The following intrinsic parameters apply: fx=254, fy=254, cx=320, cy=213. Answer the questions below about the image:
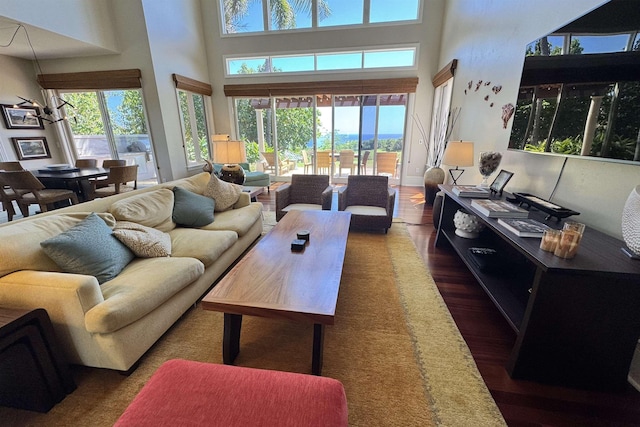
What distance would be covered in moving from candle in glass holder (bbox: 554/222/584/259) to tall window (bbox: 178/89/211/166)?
601cm

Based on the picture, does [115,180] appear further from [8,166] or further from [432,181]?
[432,181]

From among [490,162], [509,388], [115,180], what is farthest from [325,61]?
[509,388]

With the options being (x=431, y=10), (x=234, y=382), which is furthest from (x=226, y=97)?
(x=234, y=382)

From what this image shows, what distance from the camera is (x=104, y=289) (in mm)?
1471

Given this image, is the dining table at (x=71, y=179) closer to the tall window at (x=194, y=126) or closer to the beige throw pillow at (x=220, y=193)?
the tall window at (x=194, y=126)

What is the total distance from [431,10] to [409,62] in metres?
0.98

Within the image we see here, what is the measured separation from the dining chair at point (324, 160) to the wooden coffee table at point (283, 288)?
15.9 feet

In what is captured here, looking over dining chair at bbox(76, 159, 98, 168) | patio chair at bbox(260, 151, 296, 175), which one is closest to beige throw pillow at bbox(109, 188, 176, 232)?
dining chair at bbox(76, 159, 98, 168)

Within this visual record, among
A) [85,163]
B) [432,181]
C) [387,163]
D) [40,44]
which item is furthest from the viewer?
[387,163]

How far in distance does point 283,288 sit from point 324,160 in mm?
5560

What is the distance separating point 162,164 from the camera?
16.8ft

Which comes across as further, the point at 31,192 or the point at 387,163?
the point at 387,163

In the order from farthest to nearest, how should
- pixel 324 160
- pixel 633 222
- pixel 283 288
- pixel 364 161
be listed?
pixel 324 160, pixel 364 161, pixel 283 288, pixel 633 222

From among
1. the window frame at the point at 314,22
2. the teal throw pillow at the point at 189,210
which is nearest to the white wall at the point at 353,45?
the window frame at the point at 314,22
